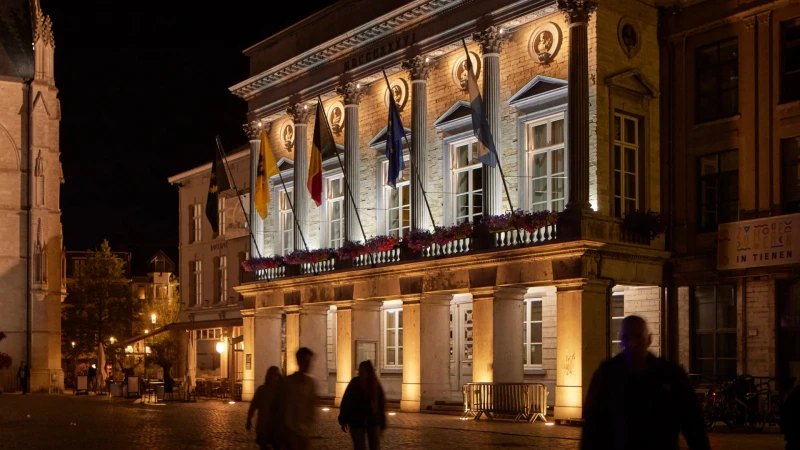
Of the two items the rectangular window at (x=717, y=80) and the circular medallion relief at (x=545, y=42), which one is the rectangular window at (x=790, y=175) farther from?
the circular medallion relief at (x=545, y=42)

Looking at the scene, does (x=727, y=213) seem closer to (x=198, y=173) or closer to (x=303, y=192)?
(x=303, y=192)

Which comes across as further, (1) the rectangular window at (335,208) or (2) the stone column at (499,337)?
(1) the rectangular window at (335,208)

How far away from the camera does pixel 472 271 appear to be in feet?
95.0

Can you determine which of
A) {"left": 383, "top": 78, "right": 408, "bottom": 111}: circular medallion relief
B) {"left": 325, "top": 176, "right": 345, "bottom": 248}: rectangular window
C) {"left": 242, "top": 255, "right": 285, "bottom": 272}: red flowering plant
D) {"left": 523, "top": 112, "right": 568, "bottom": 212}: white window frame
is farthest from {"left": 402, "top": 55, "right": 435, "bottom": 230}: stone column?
{"left": 242, "top": 255, "right": 285, "bottom": 272}: red flowering plant

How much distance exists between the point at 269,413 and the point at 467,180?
19.2 meters

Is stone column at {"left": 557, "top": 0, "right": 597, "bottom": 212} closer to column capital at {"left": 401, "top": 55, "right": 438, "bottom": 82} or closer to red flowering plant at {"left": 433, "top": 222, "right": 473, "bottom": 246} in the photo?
red flowering plant at {"left": 433, "top": 222, "right": 473, "bottom": 246}

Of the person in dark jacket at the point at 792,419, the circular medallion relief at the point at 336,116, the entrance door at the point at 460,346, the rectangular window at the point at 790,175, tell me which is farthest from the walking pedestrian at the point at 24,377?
the person in dark jacket at the point at 792,419

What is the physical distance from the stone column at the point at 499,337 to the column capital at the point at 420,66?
6.90 metres

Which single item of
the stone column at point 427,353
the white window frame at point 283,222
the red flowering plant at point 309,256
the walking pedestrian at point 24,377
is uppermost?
the white window frame at point 283,222

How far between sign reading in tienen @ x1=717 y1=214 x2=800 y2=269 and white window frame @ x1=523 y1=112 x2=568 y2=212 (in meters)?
3.89

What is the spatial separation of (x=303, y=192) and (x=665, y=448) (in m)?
31.7

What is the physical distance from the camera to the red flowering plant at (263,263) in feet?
126

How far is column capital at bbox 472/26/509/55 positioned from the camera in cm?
2900

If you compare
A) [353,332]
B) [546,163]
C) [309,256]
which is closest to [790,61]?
[546,163]
